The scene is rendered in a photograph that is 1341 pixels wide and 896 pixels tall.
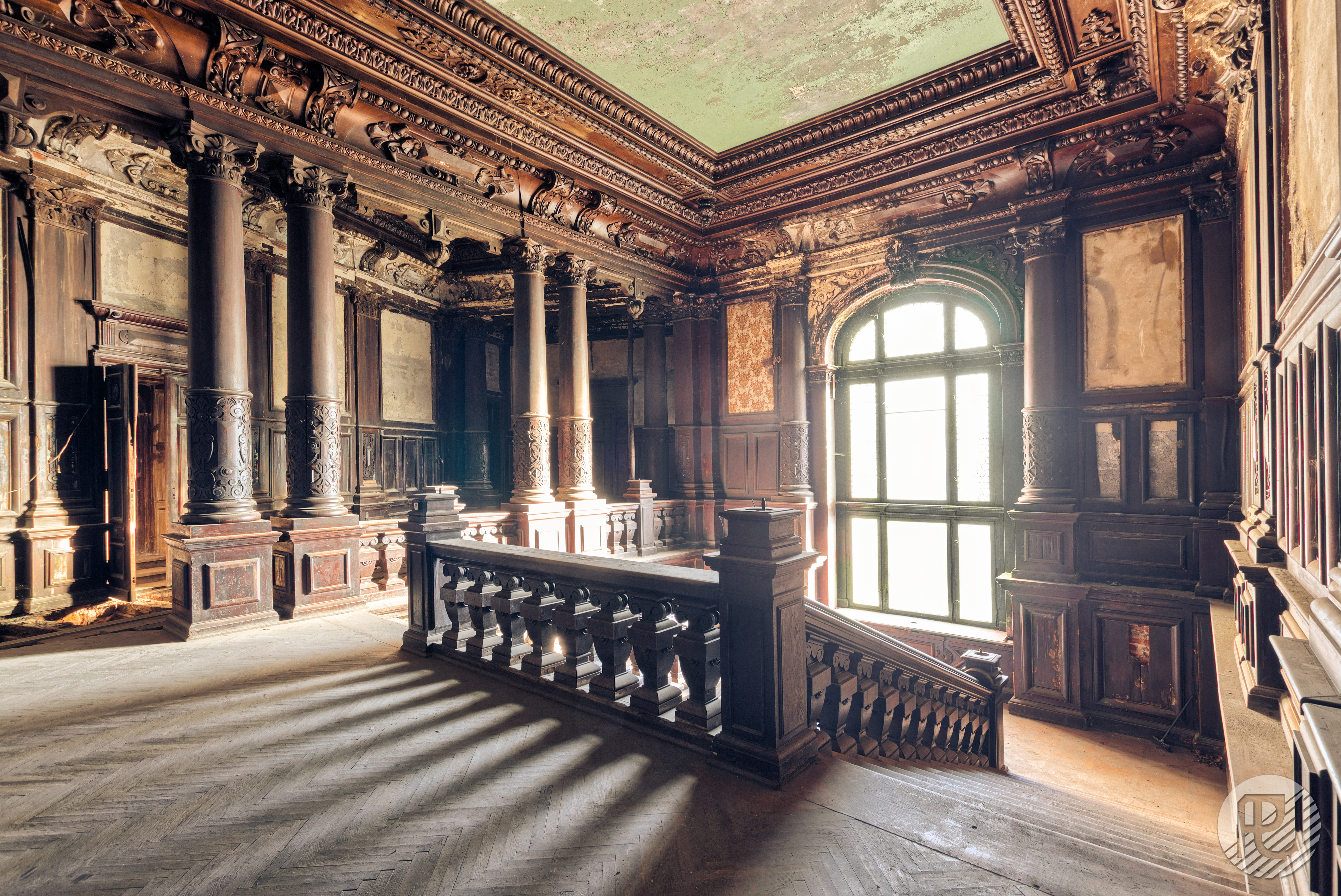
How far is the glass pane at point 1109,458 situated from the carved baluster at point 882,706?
15.7 ft

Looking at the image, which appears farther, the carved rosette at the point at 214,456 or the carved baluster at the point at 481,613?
the carved rosette at the point at 214,456

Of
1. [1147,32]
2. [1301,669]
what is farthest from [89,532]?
[1147,32]

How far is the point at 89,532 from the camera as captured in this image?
640 cm

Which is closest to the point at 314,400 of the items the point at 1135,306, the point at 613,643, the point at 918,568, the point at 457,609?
the point at 457,609

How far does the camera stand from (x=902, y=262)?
806 centimetres

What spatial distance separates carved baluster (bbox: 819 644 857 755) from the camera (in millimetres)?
2734

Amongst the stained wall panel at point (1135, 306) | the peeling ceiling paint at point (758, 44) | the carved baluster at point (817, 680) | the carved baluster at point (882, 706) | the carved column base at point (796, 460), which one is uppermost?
the peeling ceiling paint at point (758, 44)

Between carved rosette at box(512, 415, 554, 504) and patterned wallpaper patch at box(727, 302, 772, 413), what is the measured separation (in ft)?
11.2

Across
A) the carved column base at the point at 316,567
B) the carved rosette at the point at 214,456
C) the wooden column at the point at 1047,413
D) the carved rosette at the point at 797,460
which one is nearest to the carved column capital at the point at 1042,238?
the wooden column at the point at 1047,413

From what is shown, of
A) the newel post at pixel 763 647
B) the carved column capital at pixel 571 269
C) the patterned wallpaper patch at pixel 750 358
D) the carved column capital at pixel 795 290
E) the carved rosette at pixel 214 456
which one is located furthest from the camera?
the patterned wallpaper patch at pixel 750 358

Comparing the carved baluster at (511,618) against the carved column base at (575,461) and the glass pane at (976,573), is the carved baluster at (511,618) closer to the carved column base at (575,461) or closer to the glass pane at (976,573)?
the carved column base at (575,461)

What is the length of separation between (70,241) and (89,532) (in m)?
2.95

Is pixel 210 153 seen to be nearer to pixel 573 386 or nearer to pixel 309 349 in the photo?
pixel 309 349

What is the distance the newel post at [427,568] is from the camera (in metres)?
3.77
